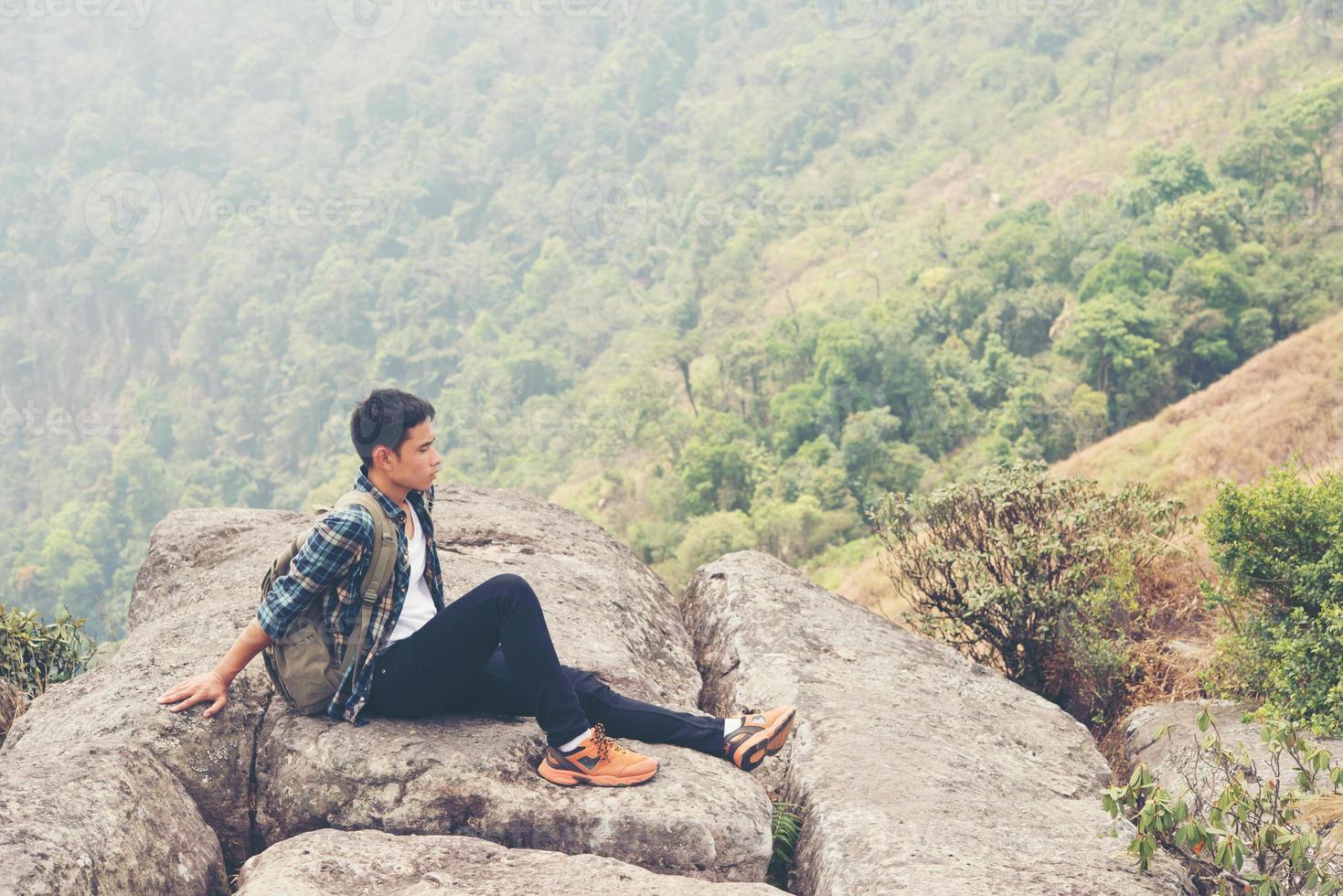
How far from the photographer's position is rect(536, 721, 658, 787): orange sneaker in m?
4.20

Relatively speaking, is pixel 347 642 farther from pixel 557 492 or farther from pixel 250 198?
pixel 250 198

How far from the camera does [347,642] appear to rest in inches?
165

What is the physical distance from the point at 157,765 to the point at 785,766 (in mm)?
2571

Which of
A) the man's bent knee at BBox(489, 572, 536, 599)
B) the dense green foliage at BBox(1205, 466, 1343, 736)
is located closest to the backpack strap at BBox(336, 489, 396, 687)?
the man's bent knee at BBox(489, 572, 536, 599)

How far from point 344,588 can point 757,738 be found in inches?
69.7

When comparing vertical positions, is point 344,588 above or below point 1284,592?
above

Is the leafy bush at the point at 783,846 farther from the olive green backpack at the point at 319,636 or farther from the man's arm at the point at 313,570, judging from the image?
the man's arm at the point at 313,570

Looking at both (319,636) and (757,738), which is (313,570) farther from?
(757,738)

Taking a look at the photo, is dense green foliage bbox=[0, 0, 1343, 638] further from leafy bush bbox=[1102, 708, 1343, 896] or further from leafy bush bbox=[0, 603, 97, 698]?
leafy bush bbox=[1102, 708, 1343, 896]

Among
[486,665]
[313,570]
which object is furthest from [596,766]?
[313,570]

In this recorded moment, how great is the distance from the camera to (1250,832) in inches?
160

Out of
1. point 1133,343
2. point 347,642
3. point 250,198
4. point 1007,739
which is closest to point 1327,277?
point 1133,343

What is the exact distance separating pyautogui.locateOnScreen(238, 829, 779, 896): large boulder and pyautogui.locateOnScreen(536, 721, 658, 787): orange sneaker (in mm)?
336

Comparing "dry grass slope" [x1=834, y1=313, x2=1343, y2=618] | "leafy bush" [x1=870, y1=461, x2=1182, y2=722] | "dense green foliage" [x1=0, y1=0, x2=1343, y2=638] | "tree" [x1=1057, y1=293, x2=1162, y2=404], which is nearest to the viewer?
"leafy bush" [x1=870, y1=461, x2=1182, y2=722]
